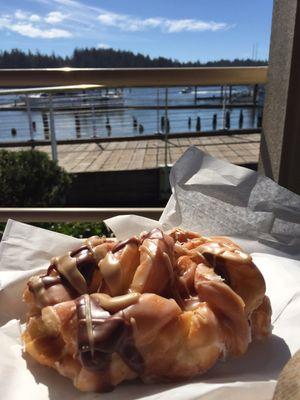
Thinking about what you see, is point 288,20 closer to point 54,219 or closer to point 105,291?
point 54,219

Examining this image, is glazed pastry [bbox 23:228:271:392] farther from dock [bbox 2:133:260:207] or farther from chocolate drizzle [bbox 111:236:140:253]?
dock [bbox 2:133:260:207]

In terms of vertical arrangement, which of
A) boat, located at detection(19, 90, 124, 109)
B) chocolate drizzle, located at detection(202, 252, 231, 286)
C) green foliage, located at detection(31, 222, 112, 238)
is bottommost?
green foliage, located at detection(31, 222, 112, 238)

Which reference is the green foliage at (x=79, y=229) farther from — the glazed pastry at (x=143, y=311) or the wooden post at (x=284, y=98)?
the glazed pastry at (x=143, y=311)

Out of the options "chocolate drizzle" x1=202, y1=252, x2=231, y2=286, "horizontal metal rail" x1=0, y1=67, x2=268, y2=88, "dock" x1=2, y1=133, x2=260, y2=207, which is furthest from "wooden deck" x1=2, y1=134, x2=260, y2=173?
"chocolate drizzle" x1=202, y1=252, x2=231, y2=286

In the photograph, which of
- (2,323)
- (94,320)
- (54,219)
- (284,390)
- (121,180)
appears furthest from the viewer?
(121,180)

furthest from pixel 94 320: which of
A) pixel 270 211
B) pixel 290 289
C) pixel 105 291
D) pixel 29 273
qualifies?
pixel 270 211

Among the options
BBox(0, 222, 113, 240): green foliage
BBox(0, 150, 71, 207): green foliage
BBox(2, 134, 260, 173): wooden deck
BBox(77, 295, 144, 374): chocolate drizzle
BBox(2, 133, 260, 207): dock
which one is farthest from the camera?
BBox(2, 134, 260, 173): wooden deck

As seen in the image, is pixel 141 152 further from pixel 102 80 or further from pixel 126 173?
pixel 102 80
